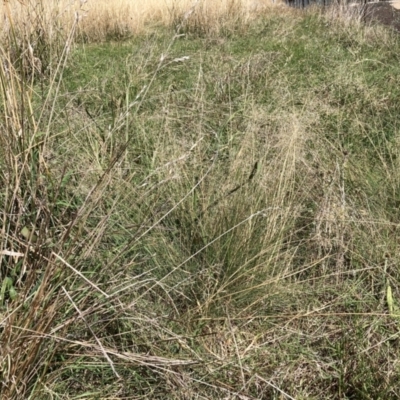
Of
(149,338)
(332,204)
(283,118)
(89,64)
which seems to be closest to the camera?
(149,338)

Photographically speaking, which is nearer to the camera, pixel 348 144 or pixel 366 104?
pixel 348 144

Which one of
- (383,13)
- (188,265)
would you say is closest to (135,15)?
(383,13)

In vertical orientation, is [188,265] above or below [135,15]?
above

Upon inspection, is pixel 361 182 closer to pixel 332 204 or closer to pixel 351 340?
pixel 332 204

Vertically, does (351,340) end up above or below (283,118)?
below

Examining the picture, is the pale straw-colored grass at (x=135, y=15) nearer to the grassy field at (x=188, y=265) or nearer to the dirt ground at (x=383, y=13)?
the dirt ground at (x=383, y=13)

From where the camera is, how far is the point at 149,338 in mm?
1570

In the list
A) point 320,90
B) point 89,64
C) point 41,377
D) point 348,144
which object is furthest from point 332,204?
point 89,64

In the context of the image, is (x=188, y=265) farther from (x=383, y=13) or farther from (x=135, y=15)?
(x=383, y=13)

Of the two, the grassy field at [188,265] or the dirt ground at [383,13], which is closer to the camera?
the grassy field at [188,265]

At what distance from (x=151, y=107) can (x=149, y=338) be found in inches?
80.3

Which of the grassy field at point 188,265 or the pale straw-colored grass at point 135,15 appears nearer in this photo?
the grassy field at point 188,265

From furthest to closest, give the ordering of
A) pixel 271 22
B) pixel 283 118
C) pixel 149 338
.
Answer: pixel 271 22
pixel 283 118
pixel 149 338

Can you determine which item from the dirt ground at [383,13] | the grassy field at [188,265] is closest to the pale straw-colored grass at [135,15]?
the dirt ground at [383,13]
